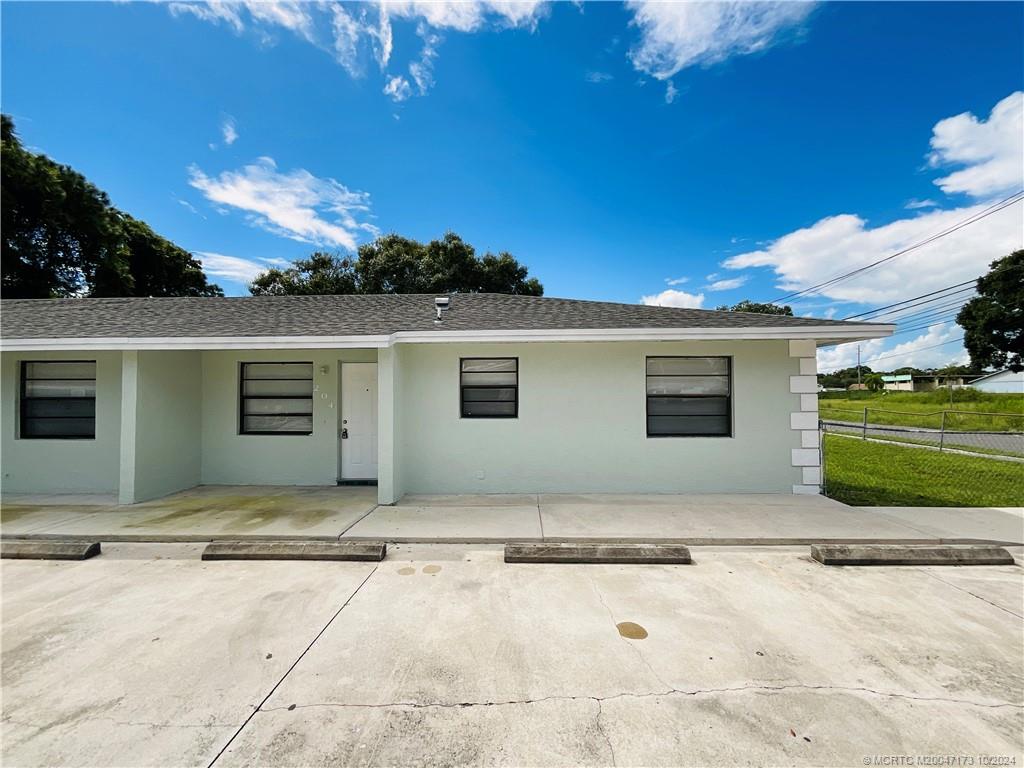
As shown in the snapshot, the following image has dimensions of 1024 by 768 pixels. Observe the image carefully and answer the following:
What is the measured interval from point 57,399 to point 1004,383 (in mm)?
53887

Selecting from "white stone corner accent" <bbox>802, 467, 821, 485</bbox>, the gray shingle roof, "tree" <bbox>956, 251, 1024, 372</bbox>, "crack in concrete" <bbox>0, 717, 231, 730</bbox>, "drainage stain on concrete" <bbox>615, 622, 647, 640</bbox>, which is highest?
"tree" <bbox>956, 251, 1024, 372</bbox>

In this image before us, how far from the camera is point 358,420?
7.35 meters

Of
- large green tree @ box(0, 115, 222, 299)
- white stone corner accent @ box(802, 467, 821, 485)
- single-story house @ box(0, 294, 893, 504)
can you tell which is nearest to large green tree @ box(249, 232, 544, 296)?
large green tree @ box(0, 115, 222, 299)

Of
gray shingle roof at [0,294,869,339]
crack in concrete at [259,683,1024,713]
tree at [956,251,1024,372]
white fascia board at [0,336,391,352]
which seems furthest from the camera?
tree at [956,251,1024,372]

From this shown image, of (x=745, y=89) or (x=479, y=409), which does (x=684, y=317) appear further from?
(x=745, y=89)

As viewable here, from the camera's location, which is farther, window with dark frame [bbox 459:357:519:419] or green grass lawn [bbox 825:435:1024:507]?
window with dark frame [bbox 459:357:519:419]

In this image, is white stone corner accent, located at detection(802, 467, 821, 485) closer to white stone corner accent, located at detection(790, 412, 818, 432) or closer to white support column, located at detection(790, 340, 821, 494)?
white support column, located at detection(790, 340, 821, 494)

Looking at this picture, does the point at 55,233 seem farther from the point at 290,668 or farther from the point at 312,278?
the point at 290,668

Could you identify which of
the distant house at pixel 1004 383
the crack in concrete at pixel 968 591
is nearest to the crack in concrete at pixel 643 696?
the crack in concrete at pixel 968 591

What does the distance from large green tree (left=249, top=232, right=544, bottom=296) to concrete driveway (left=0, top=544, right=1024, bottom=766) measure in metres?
20.3

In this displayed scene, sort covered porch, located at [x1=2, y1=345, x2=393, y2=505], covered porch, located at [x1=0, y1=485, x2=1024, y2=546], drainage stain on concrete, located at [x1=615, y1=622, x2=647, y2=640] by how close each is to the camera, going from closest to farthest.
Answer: drainage stain on concrete, located at [x1=615, y1=622, x2=647, y2=640] < covered porch, located at [x1=0, y1=485, x2=1024, y2=546] < covered porch, located at [x1=2, y1=345, x2=393, y2=505]

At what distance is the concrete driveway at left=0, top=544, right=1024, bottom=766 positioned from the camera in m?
1.99

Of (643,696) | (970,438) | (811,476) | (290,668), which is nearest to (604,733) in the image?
(643,696)

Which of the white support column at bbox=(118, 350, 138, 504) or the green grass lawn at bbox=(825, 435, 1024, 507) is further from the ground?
the white support column at bbox=(118, 350, 138, 504)
